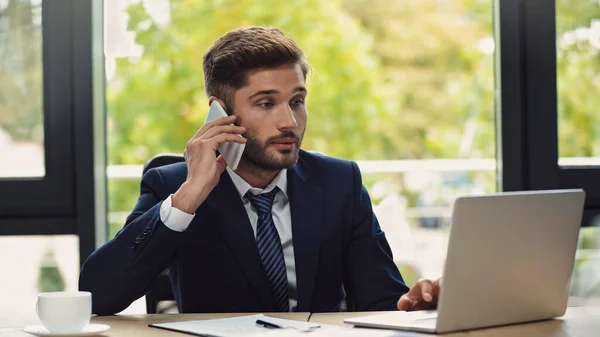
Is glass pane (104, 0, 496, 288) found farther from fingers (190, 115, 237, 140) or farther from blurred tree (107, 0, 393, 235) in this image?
fingers (190, 115, 237, 140)

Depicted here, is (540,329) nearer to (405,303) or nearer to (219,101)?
(405,303)

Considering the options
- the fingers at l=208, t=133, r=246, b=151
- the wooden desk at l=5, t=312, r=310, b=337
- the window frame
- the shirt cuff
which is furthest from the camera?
the window frame

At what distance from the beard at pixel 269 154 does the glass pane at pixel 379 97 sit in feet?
9.03

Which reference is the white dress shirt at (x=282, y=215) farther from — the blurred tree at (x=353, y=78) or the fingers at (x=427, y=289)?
the blurred tree at (x=353, y=78)

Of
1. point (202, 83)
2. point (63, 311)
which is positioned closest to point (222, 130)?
point (63, 311)

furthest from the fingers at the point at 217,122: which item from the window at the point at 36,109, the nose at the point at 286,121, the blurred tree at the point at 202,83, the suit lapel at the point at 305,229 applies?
the blurred tree at the point at 202,83

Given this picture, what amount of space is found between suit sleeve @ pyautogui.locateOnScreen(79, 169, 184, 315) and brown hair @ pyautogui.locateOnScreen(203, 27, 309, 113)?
432 mm

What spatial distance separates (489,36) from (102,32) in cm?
143

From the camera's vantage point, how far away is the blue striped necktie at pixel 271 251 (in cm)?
209

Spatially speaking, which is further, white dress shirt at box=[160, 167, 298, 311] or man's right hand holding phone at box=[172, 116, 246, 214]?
white dress shirt at box=[160, 167, 298, 311]

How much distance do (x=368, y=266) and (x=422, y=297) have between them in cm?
38

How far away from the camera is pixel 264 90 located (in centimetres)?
218

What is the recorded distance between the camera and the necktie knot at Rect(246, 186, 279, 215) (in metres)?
2.16

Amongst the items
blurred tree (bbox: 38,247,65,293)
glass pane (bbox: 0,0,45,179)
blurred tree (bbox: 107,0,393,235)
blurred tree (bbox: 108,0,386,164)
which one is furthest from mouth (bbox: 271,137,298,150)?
blurred tree (bbox: 108,0,386,164)
